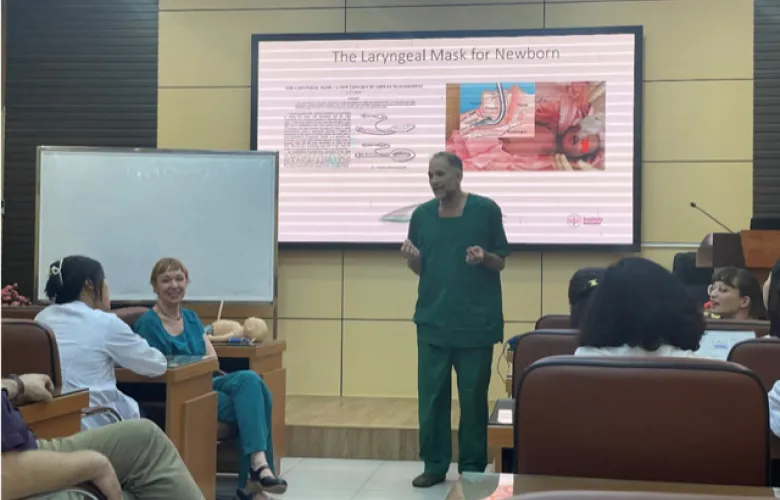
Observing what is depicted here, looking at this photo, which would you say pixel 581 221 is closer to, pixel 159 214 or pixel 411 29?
pixel 411 29

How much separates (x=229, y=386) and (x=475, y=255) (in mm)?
1190

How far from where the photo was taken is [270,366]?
4.39 meters

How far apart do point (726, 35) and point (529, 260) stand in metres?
1.95

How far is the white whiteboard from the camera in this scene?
568cm

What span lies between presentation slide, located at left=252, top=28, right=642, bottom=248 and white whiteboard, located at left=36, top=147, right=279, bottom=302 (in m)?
0.57

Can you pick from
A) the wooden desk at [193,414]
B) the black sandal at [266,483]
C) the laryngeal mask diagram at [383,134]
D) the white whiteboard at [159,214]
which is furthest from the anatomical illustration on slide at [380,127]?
the black sandal at [266,483]

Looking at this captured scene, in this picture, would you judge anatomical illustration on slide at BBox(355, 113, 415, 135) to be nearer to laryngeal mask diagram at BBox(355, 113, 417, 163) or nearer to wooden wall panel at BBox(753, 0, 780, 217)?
laryngeal mask diagram at BBox(355, 113, 417, 163)

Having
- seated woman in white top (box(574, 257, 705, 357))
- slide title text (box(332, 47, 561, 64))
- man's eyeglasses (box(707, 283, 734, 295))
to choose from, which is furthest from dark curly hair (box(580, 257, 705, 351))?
slide title text (box(332, 47, 561, 64))

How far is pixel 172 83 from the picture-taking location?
21.3 ft

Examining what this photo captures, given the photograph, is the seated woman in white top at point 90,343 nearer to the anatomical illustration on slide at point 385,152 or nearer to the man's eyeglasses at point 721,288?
the man's eyeglasses at point 721,288

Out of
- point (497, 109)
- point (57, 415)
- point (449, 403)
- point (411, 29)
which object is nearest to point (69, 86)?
point (411, 29)

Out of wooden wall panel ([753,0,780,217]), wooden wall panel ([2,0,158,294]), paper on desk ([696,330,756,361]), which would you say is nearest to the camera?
paper on desk ([696,330,756,361])

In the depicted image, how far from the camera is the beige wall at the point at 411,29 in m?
5.96

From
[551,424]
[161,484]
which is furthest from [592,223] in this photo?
[551,424]
